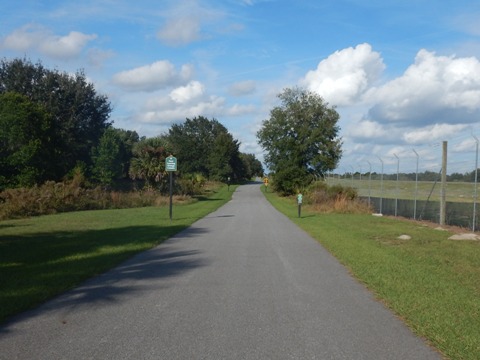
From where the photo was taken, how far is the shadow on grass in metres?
7.89

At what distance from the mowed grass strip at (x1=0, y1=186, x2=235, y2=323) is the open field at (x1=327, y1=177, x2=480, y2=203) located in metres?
11.8

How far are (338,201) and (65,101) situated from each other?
3673 centimetres

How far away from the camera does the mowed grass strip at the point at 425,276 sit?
6406 mm

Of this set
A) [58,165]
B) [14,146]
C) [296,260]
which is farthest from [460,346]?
[58,165]

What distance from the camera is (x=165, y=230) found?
19.3 meters

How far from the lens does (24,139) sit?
38.8m

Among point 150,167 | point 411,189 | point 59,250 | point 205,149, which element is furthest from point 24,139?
point 205,149

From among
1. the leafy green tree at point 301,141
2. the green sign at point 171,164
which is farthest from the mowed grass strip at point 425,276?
the leafy green tree at point 301,141

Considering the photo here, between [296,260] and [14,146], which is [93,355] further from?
[14,146]

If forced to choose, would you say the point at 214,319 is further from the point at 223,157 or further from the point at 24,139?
the point at 223,157

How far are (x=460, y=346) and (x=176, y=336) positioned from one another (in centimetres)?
326

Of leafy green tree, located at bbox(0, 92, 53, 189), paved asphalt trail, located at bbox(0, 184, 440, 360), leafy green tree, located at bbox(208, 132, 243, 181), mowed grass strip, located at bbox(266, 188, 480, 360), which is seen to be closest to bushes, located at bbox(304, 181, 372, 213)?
mowed grass strip, located at bbox(266, 188, 480, 360)

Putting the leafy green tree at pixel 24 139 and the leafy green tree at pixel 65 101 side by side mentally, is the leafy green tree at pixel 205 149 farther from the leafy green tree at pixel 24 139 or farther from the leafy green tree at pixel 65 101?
the leafy green tree at pixel 24 139

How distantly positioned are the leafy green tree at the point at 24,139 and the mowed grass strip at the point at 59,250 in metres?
14.5
